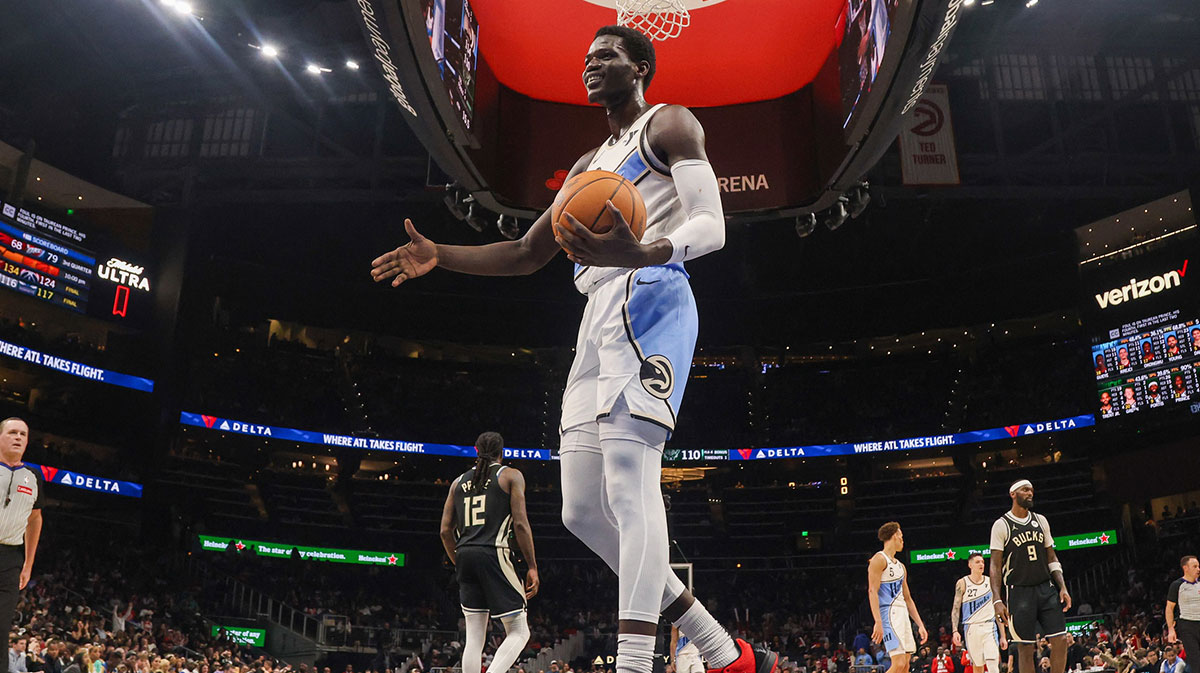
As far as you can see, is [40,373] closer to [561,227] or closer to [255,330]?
[255,330]

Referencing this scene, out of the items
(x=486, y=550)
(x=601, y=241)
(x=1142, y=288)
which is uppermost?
(x=1142, y=288)

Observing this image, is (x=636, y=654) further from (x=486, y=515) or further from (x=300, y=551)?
(x=300, y=551)

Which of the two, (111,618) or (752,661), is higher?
(111,618)

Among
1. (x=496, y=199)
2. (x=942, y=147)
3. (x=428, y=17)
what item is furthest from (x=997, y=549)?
(x=942, y=147)

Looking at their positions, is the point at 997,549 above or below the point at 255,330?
below

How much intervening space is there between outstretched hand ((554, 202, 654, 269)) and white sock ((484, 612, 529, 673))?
10.2 feet

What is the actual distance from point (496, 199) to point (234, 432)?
21.6 m

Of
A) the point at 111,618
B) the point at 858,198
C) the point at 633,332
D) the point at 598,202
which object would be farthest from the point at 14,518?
the point at 111,618

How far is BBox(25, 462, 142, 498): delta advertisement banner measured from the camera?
2114 cm

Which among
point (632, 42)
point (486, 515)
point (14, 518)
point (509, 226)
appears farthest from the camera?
point (509, 226)

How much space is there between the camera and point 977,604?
1138cm

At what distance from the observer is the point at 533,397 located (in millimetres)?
31000

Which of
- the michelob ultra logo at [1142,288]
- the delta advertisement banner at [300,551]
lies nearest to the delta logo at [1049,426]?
the michelob ultra logo at [1142,288]

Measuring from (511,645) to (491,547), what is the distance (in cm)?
61
